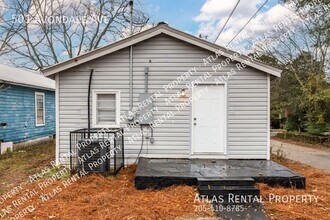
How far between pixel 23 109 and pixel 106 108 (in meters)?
7.06

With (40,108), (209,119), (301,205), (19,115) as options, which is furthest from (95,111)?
(40,108)

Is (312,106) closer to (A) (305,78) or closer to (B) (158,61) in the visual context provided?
(A) (305,78)

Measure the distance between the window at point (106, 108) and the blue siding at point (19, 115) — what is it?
227 inches

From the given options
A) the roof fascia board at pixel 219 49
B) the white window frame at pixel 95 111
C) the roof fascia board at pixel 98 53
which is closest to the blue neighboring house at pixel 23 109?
the roof fascia board at pixel 98 53

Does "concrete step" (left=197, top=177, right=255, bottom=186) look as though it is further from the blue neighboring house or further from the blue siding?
the blue siding

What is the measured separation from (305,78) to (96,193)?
1649cm

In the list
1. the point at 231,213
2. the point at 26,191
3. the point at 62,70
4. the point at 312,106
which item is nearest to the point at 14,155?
the point at 62,70

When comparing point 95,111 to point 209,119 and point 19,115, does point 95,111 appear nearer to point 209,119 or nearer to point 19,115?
point 209,119

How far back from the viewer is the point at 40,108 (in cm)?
1487

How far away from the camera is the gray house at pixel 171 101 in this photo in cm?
770

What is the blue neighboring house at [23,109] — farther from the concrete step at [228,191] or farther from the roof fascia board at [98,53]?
the concrete step at [228,191]

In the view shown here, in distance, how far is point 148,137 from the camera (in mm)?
7707

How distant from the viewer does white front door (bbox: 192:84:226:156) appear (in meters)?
7.74

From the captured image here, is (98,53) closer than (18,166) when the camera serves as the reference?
Yes
